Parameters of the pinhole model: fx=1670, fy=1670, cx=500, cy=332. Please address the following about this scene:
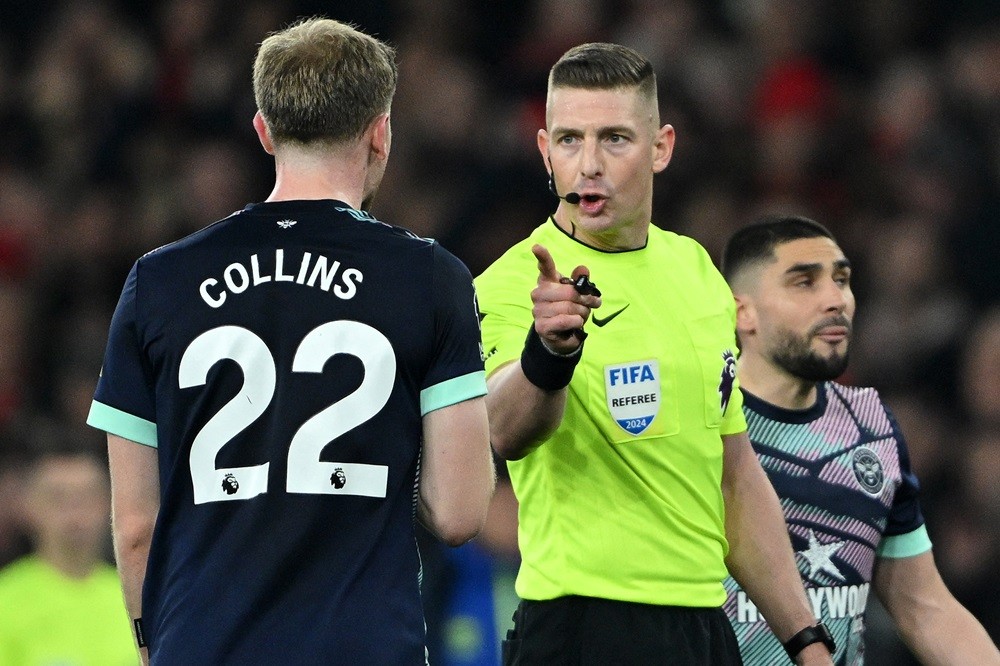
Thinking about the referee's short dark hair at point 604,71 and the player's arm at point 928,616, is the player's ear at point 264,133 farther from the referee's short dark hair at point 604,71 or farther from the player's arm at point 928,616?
the player's arm at point 928,616

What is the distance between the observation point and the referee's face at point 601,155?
400 cm

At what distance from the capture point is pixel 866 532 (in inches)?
185

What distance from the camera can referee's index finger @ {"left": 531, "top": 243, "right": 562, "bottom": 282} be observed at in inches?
129

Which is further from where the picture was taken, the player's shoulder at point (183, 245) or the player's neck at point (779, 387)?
the player's neck at point (779, 387)

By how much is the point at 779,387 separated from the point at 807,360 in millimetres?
115

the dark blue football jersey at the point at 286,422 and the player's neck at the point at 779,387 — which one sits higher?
the player's neck at the point at 779,387

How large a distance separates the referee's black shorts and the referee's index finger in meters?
0.89

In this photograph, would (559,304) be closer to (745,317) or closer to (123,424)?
(123,424)

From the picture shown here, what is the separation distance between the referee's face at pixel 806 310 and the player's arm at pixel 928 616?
598mm

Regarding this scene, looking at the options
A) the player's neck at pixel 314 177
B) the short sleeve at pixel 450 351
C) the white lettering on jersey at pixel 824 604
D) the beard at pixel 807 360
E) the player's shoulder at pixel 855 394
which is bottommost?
the white lettering on jersey at pixel 824 604

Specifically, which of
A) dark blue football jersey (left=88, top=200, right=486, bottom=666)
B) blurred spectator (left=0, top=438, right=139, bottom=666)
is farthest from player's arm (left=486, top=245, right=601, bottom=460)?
blurred spectator (left=0, top=438, right=139, bottom=666)

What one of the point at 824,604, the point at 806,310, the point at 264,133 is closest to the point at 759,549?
the point at 824,604

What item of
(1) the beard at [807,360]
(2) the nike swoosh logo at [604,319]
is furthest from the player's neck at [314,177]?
(1) the beard at [807,360]

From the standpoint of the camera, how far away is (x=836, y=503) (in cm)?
468
